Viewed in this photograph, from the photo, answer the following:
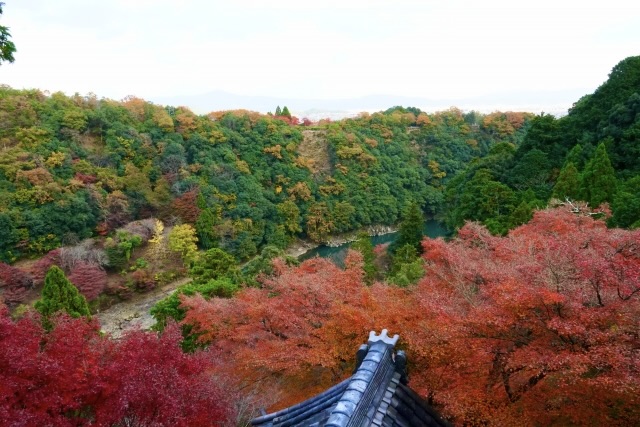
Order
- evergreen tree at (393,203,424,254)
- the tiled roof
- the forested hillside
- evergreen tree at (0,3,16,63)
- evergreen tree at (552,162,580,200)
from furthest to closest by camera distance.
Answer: evergreen tree at (393,203,424,254) < evergreen tree at (552,162,580,200) < the forested hillside < evergreen tree at (0,3,16,63) < the tiled roof

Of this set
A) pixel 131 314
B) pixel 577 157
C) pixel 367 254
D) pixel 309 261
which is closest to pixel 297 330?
pixel 309 261

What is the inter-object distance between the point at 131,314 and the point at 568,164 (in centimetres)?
2605

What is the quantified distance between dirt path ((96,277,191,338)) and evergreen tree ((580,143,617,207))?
2382cm

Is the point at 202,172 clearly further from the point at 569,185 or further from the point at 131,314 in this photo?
the point at 569,185

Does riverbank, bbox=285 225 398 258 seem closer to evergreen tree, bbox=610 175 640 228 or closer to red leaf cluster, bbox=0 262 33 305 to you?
red leaf cluster, bbox=0 262 33 305

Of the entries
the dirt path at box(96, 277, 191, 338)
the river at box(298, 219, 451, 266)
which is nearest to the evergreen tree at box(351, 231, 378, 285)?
the river at box(298, 219, 451, 266)

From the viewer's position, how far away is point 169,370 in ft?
21.9

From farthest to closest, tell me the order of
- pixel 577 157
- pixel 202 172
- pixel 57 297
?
pixel 202 172 < pixel 577 157 < pixel 57 297

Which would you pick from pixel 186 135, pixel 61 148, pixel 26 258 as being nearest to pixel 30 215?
pixel 26 258

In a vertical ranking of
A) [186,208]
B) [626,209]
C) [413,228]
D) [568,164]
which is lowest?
[186,208]

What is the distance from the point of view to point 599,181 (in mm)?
18688

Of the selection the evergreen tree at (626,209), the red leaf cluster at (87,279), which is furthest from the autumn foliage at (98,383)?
the red leaf cluster at (87,279)

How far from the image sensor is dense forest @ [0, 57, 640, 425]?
6.08 meters

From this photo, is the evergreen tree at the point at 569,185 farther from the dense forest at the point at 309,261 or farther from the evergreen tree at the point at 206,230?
the evergreen tree at the point at 206,230
